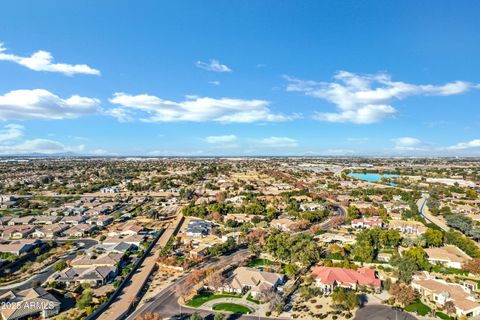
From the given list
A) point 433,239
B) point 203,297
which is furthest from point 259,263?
point 433,239

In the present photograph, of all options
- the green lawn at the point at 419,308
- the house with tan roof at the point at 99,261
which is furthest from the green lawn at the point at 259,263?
the house with tan roof at the point at 99,261

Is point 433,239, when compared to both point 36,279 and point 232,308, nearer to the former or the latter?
point 232,308

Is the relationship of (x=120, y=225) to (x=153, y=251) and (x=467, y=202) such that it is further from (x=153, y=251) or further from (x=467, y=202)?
(x=467, y=202)

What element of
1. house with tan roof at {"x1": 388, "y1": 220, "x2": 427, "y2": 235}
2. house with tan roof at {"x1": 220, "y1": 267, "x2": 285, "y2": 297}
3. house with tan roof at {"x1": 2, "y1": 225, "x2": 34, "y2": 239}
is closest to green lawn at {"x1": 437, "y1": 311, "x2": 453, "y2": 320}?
house with tan roof at {"x1": 220, "y1": 267, "x2": 285, "y2": 297}

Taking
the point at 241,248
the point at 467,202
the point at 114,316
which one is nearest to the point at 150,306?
the point at 114,316

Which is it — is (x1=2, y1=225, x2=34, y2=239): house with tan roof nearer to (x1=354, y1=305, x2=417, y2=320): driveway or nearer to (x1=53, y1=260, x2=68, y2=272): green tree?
(x1=53, y1=260, x2=68, y2=272): green tree

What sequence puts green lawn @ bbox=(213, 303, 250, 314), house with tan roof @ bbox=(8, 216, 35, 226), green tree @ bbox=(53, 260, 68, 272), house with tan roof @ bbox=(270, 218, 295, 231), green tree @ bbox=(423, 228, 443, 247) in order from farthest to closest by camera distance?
house with tan roof @ bbox=(8, 216, 35, 226) → house with tan roof @ bbox=(270, 218, 295, 231) → green tree @ bbox=(423, 228, 443, 247) → green tree @ bbox=(53, 260, 68, 272) → green lawn @ bbox=(213, 303, 250, 314)

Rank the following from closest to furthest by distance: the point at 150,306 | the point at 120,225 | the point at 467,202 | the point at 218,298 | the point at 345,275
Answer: the point at 150,306
the point at 218,298
the point at 345,275
the point at 120,225
the point at 467,202
